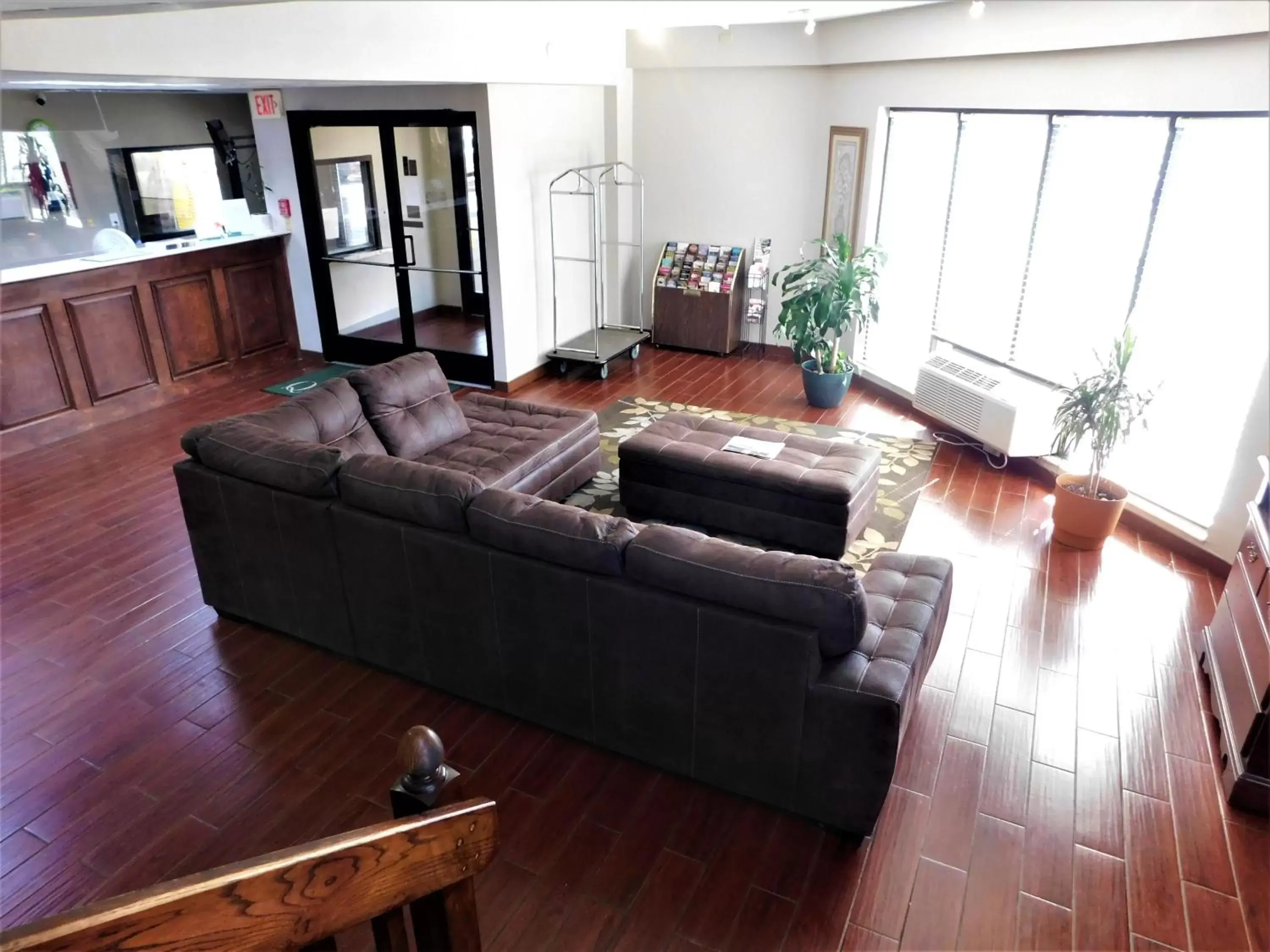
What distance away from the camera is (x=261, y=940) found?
0.97 m

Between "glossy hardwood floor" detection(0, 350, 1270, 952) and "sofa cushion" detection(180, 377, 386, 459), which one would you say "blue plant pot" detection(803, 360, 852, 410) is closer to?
"glossy hardwood floor" detection(0, 350, 1270, 952)

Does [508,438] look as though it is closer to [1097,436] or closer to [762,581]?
[762,581]

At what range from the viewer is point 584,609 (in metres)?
2.57

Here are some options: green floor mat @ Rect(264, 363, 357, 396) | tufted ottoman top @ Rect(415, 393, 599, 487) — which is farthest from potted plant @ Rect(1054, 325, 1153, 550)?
green floor mat @ Rect(264, 363, 357, 396)

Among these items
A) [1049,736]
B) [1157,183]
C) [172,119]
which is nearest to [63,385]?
[172,119]

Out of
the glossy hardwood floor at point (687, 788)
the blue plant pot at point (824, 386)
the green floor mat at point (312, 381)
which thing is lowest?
the glossy hardwood floor at point (687, 788)

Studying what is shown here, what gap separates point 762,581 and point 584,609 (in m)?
0.60

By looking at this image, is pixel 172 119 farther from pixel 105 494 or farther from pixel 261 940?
pixel 261 940

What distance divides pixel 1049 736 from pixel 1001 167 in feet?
12.6

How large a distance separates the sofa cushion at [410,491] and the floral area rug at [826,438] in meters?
1.43

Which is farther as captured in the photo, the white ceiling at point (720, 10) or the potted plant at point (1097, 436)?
the white ceiling at point (720, 10)

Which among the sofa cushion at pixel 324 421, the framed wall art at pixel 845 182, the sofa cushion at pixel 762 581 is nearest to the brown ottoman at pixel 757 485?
the sofa cushion at pixel 324 421

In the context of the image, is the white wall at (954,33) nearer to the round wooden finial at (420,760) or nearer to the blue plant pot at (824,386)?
the blue plant pot at (824,386)

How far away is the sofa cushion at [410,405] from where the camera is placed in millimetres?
4062
